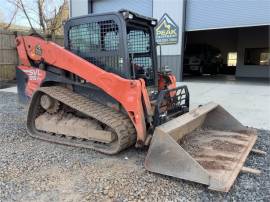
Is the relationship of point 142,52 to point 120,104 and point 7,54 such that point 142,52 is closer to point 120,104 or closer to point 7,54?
point 120,104

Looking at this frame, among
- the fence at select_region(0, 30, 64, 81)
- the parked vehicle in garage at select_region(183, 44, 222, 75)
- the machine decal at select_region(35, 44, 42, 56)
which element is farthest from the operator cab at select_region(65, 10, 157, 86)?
the parked vehicle in garage at select_region(183, 44, 222, 75)

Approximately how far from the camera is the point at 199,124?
4844 mm

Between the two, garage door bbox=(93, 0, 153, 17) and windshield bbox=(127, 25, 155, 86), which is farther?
garage door bbox=(93, 0, 153, 17)

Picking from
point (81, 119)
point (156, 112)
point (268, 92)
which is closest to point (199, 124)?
point (156, 112)

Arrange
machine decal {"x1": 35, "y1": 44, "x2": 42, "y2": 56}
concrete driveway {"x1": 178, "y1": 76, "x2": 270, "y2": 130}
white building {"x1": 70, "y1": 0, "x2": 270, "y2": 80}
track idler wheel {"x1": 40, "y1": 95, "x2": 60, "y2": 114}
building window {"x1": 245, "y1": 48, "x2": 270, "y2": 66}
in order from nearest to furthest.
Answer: track idler wheel {"x1": 40, "y1": 95, "x2": 60, "y2": 114}, machine decal {"x1": 35, "y1": 44, "x2": 42, "y2": 56}, concrete driveway {"x1": 178, "y1": 76, "x2": 270, "y2": 130}, white building {"x1": 70, "y1": 0, "x2": 270, "y2": 80}, building window {"x1": 245, "y1": 48, "x2": 270, "y2": 66}

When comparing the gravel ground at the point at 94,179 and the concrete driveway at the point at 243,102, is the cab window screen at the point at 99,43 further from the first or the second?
the concrete driveway at the point at 243,102

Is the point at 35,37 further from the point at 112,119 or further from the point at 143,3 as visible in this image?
the point at 143,3

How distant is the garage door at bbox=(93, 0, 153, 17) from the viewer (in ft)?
45.3

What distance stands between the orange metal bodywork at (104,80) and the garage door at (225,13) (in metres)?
8.75

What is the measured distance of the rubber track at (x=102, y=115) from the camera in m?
4.08

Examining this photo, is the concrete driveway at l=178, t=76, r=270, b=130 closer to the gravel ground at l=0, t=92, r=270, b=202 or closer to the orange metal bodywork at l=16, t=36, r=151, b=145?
the gravel ground at l=0, t=92, r=270, b=202

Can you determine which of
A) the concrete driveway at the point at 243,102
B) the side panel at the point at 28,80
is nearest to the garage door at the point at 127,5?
the concrete driveway at the point at 243,102

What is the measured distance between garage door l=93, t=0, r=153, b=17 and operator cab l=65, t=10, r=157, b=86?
9.21 metres

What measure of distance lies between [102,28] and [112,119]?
4.51 ft
